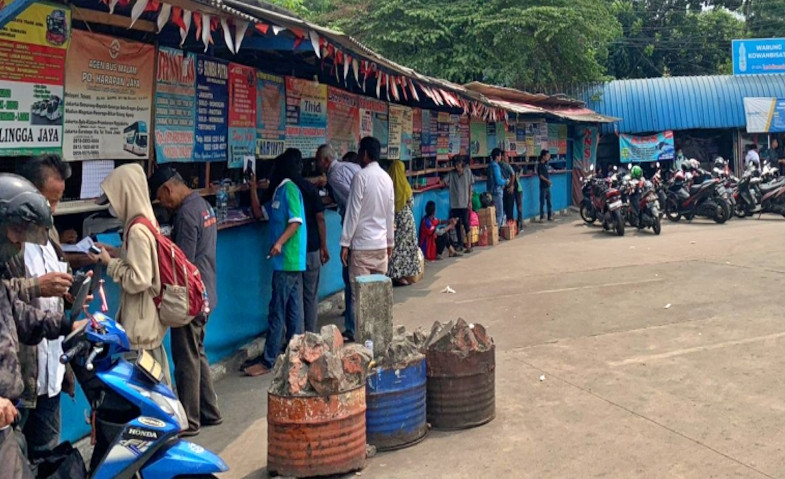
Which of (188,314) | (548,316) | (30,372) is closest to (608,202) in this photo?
(548,316)

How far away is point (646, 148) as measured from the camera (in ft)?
80.3

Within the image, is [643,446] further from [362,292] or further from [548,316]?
[548,316]

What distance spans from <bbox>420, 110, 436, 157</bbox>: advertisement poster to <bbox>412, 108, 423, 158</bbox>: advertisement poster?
115mm

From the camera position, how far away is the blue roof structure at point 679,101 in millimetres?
24188

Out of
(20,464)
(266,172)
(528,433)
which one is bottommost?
(528,433)

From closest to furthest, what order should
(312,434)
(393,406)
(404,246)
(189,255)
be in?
(312,434) < (393,406) < (189,255) < (404,246)

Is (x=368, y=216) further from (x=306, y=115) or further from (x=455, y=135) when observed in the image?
(x=455, y=135)

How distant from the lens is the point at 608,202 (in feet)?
53.0

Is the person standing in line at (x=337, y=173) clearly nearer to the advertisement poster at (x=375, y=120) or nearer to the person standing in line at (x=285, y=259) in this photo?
the person standing in line at (x=285, y=259)

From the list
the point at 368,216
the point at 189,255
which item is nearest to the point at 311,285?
the point at 368,216

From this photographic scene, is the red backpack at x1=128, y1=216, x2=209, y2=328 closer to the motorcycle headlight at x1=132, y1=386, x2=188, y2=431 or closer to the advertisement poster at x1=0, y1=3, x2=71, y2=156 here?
the advertisement poster at x1=0, y1=3, x2=71, y2=156

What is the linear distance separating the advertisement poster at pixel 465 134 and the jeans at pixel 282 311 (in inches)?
343

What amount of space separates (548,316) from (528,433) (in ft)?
11.7

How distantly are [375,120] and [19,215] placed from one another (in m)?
8.10
